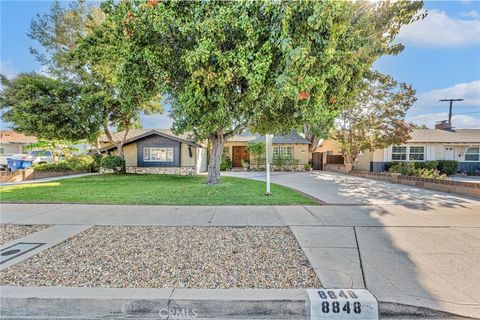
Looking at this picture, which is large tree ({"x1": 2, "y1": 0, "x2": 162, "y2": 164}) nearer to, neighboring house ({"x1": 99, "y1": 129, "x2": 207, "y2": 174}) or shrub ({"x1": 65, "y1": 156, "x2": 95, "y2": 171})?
neighboring house ({"x1": 99, "y1": 129, "x2": 207, "y2": 174})

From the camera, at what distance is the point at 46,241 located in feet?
14.5

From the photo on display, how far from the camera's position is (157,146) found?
61.3ft

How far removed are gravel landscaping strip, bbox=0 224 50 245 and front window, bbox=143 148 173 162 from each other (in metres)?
13.4

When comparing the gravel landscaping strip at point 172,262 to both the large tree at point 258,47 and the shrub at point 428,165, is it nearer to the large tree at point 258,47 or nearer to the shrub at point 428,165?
the large tree at point 258,47

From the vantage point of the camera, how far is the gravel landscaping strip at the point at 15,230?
4680 millimetres

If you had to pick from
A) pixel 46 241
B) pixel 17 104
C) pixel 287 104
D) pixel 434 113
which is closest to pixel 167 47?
pixel 287 104

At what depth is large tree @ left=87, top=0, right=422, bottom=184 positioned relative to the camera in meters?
6.51

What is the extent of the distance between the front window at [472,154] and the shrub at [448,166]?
9.54 feet

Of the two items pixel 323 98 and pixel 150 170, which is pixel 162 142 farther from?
pixel 323 98

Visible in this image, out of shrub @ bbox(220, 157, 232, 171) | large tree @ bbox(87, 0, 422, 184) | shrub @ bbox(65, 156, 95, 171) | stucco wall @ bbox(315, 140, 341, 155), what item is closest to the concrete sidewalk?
large tree @ bbox(87, 0, 422, 184)

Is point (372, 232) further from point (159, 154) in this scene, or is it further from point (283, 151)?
point (283, 151)

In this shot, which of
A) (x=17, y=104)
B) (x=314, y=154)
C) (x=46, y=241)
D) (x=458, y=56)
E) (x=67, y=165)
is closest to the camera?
(x=46, y=241)

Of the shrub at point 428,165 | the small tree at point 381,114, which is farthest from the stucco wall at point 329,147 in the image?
the small tree at point 381,114

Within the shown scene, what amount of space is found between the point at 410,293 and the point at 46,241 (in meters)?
6.06
